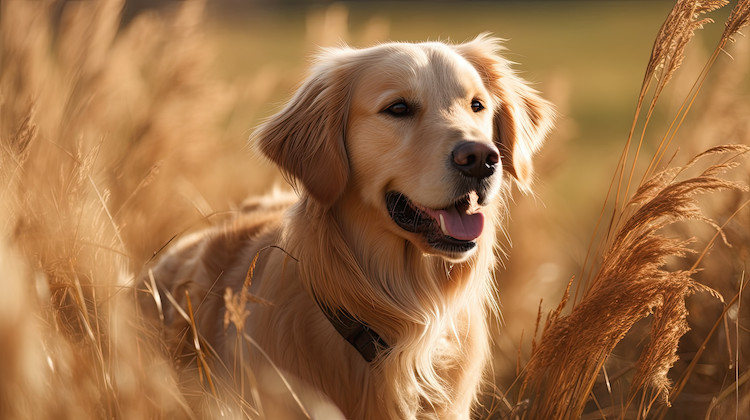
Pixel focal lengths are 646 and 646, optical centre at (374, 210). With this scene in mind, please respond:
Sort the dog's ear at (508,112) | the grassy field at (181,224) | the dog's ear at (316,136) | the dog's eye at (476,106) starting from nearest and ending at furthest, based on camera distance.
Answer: the grassy field at (181,224) < the dog's ear at (316,136) < the dog's eye at (476,106) < the dog's ear at (508,112)

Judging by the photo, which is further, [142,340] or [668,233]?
[668,233]

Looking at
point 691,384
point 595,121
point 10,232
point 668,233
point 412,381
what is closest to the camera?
point 10,232

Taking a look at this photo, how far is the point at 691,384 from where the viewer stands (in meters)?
2.96

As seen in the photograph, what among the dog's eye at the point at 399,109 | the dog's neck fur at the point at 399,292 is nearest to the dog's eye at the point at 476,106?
the dog's eye at the point at 399,109

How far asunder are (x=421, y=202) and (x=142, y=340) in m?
0.97

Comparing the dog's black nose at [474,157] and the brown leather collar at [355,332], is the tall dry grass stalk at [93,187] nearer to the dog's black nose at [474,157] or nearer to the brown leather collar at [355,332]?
the brown leather collar at [355,332]

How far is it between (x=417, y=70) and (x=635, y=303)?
1118 millimetres

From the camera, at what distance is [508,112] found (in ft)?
8.96

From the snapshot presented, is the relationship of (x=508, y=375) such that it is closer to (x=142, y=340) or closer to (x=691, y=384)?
(x=691, y=384)

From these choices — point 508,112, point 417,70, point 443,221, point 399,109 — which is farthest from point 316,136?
point 508,112

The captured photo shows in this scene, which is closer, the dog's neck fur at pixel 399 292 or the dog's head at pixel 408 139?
the dog's head at pixel 408 139

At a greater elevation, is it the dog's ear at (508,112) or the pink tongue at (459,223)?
the dog's ear at (508,112)

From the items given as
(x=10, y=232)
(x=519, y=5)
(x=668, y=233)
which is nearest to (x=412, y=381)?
(x=10, y=232)

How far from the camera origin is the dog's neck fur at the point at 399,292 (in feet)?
7.66
